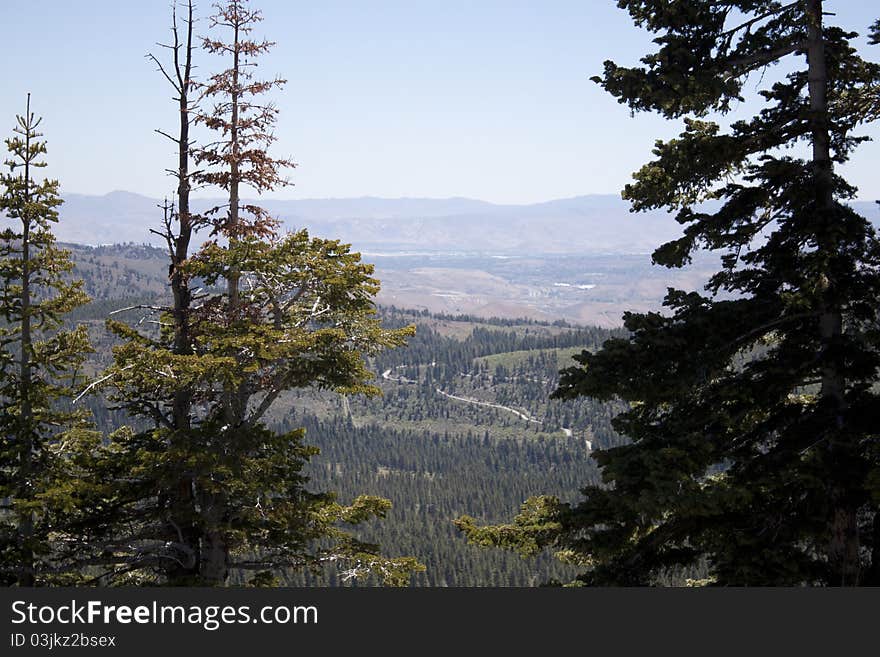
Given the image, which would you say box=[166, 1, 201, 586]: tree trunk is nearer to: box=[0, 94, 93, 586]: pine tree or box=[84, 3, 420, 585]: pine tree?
box=[84, 3, 420, 585]: pine tree

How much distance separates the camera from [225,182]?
21.6m

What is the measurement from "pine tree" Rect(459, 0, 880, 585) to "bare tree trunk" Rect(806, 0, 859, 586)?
3 centimetres

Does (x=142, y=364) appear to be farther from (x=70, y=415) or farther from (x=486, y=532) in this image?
(x=486, y=532)

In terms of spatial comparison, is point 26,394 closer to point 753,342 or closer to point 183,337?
point 183,337

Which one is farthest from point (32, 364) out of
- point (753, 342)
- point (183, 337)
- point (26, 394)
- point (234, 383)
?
point (753, 342)

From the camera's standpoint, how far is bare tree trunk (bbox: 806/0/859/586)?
13445 mm

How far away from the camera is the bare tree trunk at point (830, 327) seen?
13445 millimetres

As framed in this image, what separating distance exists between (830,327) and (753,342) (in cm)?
145

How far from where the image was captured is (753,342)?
1509 cm

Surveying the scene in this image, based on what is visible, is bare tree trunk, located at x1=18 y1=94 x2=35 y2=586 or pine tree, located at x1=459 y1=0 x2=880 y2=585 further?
bare tree trunk, located at x1=18 y1=94 x2=35 y2=586

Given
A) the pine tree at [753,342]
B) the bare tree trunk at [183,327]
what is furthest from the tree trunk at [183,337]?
the pine tree at [753,342]

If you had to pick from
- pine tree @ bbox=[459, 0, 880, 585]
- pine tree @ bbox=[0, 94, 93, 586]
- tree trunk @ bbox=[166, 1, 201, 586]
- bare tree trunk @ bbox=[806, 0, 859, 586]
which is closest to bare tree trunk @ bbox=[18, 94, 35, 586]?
pine tree @ bbox=[0, 94, 93, 586]

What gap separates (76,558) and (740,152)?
772 inches

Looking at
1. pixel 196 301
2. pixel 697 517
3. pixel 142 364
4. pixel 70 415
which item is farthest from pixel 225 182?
pixel 697 517
